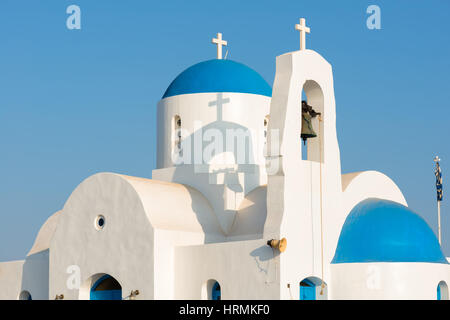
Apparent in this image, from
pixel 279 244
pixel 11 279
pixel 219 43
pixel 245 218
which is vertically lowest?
pixel 279 244

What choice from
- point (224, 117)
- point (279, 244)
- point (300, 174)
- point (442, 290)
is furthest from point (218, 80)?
point (442, 290)

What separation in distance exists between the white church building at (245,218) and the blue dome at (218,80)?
45 millimetres

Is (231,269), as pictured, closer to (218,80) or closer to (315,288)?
(315,288)

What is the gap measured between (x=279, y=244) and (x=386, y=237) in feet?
9.98

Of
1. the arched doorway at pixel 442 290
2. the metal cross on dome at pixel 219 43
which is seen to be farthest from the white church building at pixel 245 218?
the metal cross on dome at pixel 219 43

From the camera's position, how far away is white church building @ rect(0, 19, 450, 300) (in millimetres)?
18312

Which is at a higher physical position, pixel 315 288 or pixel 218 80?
pixel 218 80

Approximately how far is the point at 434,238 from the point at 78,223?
9.31m

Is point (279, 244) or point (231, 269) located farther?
point (231, 269)

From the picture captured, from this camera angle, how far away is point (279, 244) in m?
17.5

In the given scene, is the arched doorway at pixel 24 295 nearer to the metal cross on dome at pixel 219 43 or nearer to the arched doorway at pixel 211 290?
the arched doorway at pixel 211 290

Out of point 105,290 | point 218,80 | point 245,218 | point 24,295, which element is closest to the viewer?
point 245,218

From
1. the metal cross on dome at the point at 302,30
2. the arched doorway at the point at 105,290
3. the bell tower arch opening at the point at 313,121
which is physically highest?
the metal cross on dome at the point at 302,30

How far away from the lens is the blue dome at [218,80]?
75.0ft
